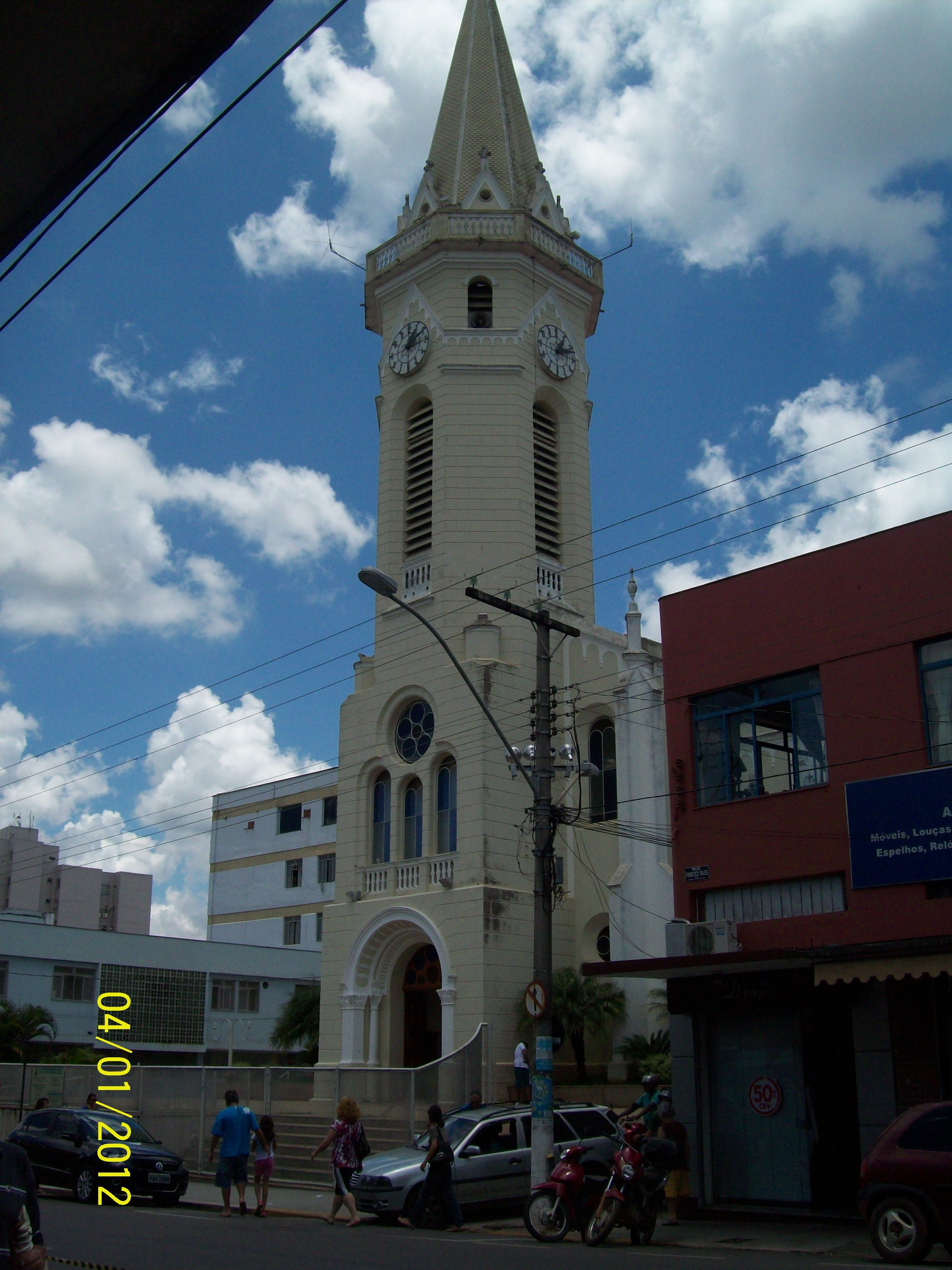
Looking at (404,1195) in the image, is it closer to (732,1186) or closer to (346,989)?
(732,1186)

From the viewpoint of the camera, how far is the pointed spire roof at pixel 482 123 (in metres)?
36.9

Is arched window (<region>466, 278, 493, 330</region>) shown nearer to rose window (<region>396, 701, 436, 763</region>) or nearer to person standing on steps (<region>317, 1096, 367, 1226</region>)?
rose window (<region>396, 701, 436, 763</region>)

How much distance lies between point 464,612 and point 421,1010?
32.8 ft

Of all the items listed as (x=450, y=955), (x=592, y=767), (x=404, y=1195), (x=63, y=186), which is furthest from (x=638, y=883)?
(x=63, y=186)

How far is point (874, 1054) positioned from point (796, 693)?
5.25 m

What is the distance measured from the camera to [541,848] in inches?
714

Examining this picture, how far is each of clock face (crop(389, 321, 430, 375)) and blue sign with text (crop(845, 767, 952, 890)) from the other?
68.5ft

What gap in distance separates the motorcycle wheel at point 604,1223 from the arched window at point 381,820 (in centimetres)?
1728

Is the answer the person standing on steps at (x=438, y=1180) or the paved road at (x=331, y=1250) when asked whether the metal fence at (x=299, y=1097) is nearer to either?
the paved road at (x=331, y=1250)

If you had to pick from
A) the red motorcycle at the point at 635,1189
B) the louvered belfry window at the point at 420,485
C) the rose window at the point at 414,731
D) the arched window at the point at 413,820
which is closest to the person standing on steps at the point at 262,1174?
the red motorcycle at the point at 635,1189

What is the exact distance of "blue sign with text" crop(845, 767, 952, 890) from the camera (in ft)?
53.6

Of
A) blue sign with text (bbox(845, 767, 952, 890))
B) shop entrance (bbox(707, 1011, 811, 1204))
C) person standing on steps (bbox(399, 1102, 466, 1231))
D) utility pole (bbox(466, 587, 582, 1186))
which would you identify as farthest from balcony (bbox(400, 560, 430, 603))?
person standing on steps (bbox(399, 1102, 466, 1231))

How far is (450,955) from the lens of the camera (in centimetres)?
2886

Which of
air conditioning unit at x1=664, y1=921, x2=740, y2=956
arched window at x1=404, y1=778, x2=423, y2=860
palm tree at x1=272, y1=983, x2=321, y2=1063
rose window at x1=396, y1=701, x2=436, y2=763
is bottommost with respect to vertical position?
palm tree at x1=272, y1=983, x2=321, y2=1063
